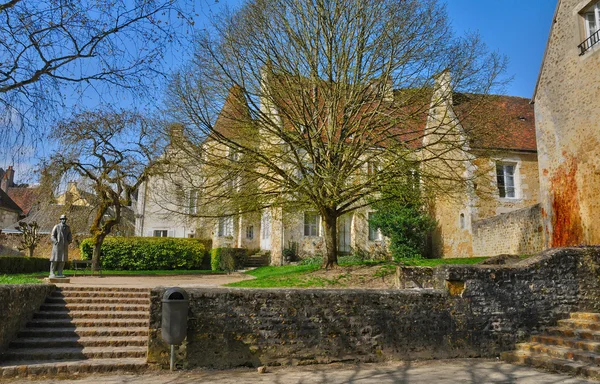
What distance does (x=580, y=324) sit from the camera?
7688 mm

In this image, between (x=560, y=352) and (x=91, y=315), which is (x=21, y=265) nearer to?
(x=91, y=315)

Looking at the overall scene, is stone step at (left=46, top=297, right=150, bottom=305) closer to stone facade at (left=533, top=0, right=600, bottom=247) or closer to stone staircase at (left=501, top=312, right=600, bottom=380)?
stone staircase at (left=501, top=312, right=600, bottom=380)

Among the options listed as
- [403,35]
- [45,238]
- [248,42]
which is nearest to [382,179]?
[403,35]

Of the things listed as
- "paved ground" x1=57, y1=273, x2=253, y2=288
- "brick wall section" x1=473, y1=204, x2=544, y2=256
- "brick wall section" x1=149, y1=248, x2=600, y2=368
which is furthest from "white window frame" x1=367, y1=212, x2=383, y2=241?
"brick wall section" x1=149, y1=248, x2=600, y2=368

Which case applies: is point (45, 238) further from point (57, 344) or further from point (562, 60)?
point (562, 60)

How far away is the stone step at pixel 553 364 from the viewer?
245 inches

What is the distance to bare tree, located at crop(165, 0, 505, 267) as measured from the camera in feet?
40.0

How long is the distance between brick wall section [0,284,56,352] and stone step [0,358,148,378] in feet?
2.07

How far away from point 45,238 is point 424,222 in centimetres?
2412

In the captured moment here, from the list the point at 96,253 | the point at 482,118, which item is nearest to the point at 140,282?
the point at 96,253

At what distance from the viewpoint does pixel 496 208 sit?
21.5m

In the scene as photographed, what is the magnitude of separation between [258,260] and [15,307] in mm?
18246

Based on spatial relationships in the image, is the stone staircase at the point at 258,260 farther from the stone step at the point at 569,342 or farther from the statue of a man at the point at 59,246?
the stone step at the point at 569,342

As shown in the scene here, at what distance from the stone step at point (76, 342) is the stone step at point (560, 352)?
627 cm
